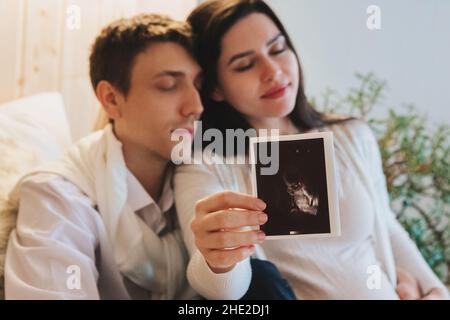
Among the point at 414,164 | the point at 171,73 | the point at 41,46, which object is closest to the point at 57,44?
the point at 41,46

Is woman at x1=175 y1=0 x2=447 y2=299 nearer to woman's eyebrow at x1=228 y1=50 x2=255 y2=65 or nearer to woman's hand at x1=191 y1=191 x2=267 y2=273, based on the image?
woman's eyebrow at x1=228 y1=50 x2=255 y2=65

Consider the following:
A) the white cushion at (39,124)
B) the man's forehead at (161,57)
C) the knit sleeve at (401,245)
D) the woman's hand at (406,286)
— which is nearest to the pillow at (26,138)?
the white cushion at (39,124)

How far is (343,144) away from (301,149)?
282 millimetres

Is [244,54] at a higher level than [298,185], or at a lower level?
higher

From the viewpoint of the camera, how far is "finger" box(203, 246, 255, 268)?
76cm

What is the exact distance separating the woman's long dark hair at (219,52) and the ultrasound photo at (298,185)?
0.81 feet

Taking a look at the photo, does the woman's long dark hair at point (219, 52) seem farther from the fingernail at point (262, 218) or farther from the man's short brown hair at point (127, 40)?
the fingernail at point (262, 218)

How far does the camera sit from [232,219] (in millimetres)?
729

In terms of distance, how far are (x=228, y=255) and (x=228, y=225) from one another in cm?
6

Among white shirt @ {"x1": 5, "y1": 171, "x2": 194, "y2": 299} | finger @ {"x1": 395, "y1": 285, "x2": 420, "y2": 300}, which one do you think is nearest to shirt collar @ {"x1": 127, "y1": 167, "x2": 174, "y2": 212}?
white shirt @ {"x1": 5, "y1": 171, "x2": 194, "y2": 299}

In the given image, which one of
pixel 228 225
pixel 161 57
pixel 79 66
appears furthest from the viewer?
pixel 79 66

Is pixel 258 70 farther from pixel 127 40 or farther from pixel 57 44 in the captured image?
pixel 57 44

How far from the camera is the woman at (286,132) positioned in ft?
3.10
